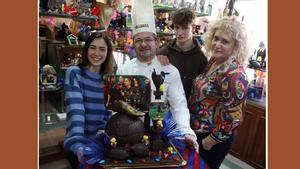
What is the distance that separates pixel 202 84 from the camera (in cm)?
169

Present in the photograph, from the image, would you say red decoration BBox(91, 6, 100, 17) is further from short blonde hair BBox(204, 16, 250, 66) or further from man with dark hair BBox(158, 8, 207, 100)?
short blonde hair BBox(204, 16, 250, 66)

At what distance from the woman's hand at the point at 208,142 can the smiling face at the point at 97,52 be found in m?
0.83

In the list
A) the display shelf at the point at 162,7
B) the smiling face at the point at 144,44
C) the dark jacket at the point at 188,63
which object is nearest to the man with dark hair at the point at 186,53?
the dark jacket at the point at 188,63

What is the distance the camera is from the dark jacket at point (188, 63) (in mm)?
1854

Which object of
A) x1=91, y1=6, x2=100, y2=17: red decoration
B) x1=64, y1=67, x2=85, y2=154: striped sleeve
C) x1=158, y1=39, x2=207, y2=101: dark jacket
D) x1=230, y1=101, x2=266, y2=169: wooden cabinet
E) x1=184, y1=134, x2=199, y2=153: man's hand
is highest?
x1=91, y1=6, x2=100, y2=17: red decoration

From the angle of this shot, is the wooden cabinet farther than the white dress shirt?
Yes

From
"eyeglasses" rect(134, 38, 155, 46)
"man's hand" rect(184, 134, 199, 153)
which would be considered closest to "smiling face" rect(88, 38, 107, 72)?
"eyeglasses" rect(134, 38, 155, 46)

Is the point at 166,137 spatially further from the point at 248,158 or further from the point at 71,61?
the point at 248,158

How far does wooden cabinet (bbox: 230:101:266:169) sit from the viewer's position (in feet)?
8.82

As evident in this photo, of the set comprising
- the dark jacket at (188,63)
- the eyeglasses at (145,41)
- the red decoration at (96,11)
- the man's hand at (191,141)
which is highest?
the red decoration at (96,11)

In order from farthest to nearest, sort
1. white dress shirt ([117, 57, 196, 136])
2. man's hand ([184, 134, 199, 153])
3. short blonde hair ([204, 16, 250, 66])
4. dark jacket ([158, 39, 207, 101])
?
dark jacket ([158, 39, 207, 101]) < short blonde hair ([204, 16, 250, 66]) < white dress shirt ([117, 57, 196, 136]) < man's hand ([184, 134, 199, 153])

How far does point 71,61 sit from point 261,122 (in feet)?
6.54

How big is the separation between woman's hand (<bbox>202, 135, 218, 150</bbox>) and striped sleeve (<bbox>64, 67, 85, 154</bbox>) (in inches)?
31.8

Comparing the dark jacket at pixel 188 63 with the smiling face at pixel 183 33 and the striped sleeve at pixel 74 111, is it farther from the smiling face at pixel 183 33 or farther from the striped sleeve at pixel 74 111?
the striped sleeve at pixel 74 111
